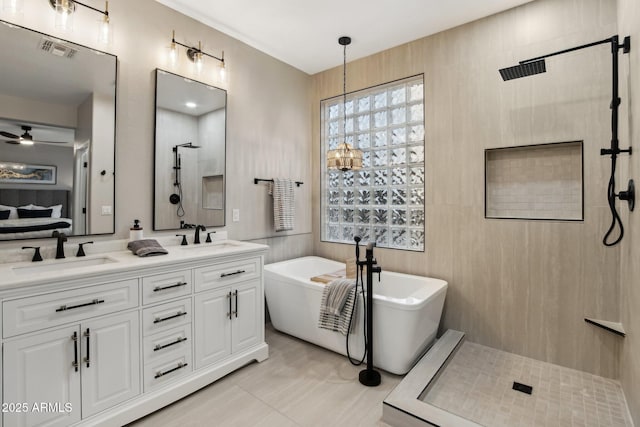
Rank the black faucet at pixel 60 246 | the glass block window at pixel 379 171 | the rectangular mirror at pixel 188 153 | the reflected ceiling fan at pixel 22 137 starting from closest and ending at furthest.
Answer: the reflected ceiling fan at pixel 22 137
the black faucet at pixel 60 246
the rectangular mirror at pixel 188 153
the glass block window at pixel 379 171

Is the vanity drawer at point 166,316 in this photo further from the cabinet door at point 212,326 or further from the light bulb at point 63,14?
the light bulb at point 63,14

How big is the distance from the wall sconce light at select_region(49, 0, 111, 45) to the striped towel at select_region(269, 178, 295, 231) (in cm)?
180

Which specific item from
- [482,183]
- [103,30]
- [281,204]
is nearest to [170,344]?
[281,204]

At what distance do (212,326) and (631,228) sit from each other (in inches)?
106

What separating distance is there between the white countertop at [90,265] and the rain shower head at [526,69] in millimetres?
2206

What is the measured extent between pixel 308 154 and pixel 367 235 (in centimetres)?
127

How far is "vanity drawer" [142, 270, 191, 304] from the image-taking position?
187cm

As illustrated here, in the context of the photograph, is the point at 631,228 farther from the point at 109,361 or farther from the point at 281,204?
the point at 109,361

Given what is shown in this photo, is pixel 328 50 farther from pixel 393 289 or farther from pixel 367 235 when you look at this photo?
pixel 393 289

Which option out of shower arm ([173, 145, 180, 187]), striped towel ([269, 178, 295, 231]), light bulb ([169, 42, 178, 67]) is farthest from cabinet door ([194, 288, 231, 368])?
light bulb ([169, 42, 178, 67])

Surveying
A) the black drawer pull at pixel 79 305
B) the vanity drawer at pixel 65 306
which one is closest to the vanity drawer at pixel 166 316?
the vanity drawer at pixel 65 306

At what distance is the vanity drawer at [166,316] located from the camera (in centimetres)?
187

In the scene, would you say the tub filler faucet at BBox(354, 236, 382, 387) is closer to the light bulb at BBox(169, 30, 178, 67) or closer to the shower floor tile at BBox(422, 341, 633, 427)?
the shower floor tile at BBox(422, 341, 633, 427)

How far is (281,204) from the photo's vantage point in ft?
11.0
